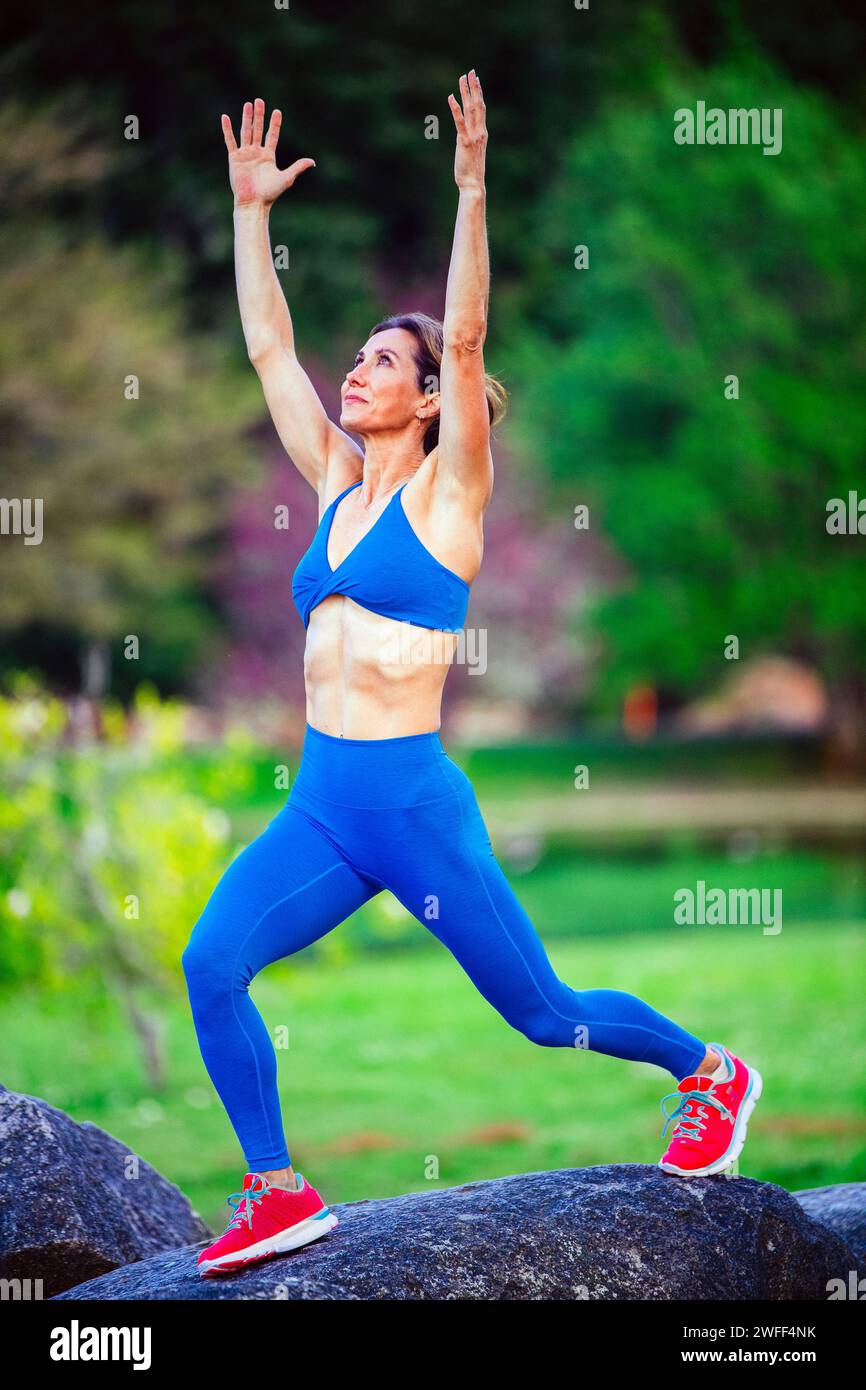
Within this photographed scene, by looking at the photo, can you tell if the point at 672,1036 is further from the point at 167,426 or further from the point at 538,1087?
the point at 167,426

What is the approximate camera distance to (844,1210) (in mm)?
4027

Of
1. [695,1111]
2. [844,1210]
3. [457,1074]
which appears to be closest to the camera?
[695,1111]

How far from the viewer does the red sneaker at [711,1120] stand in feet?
11.3

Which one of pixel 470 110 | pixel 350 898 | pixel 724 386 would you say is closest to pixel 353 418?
pixel 470 110

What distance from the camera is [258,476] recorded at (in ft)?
62.8

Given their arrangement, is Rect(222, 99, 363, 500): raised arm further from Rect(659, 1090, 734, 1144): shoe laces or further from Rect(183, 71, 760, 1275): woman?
Rect(659, 1090, 734, 1144): shoe laces

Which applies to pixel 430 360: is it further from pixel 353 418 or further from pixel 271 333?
pixel 271 333

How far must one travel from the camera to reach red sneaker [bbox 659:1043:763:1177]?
3.46 meters

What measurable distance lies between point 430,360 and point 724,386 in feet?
48.6

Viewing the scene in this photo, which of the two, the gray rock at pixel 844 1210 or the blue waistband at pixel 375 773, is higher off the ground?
the blue waistband at pixel 375 773

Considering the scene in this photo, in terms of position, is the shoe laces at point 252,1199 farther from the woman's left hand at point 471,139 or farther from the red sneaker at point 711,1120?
the woman's left hand at point 471,139

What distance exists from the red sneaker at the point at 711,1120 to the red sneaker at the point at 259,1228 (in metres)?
0.82

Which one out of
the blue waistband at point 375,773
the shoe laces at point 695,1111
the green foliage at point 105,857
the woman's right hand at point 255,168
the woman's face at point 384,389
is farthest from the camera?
the green foliage at point 105,857

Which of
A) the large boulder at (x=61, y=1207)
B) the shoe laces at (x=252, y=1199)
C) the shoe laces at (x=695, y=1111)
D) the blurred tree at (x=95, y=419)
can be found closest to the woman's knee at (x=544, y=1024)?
the shoe laces at (x=695, y=1111)
